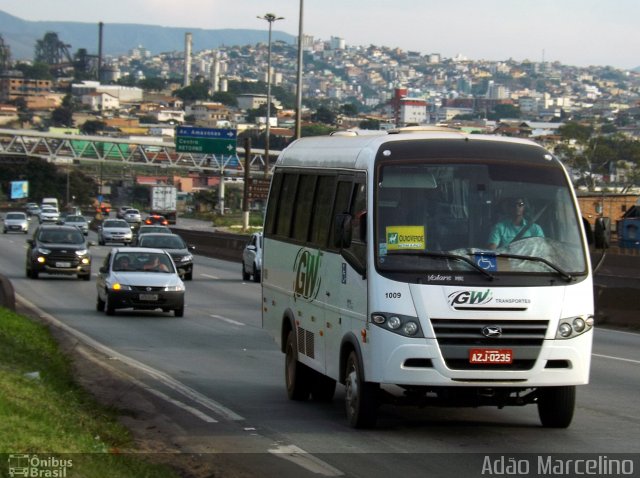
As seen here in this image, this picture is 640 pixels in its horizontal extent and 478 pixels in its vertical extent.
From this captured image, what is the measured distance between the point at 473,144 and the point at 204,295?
2299 centimetres

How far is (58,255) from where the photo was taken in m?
39.0

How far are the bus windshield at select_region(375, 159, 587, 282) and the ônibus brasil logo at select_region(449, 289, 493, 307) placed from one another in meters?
0.19

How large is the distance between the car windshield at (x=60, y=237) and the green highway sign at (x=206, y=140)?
1828 inches

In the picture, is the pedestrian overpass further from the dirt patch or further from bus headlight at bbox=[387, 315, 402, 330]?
bus headlight at bbox=[387, 315, 402, 330]

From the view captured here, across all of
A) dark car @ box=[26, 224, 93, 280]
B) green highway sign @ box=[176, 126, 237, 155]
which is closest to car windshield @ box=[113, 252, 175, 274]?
dark car @ box=[26, 224, 93, 280]

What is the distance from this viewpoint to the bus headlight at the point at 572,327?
11344 millimetres

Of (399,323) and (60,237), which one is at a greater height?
(399,323)

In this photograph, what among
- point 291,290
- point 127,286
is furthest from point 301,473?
point 127,286

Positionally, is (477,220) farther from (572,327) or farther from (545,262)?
(572,327)

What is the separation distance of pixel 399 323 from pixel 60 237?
29.7 metres

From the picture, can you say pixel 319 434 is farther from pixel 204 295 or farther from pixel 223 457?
pixel 204 295

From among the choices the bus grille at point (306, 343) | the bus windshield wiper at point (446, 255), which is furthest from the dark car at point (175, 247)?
the bus windshield wiper at point (446, 255)

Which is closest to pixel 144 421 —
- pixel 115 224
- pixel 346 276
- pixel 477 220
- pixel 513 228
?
pixel 346 276

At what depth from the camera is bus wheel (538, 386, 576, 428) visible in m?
11.9
